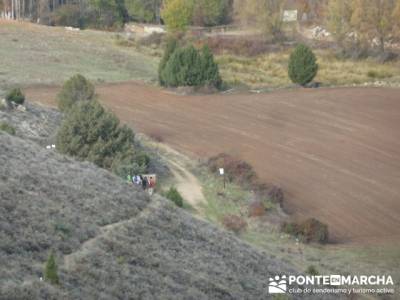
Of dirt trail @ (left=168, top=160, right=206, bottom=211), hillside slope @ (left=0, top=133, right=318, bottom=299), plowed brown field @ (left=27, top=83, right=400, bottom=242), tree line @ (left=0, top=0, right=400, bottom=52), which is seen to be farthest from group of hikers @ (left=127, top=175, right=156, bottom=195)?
tree line @ (left=0, top=0, right=400, bottom=52)

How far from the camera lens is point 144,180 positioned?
33.8 metres

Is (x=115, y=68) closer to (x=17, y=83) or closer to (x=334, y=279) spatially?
(x=17, y=83)

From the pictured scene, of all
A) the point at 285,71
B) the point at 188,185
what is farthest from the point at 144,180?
the point at 285,71

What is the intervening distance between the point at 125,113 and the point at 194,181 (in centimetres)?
1450

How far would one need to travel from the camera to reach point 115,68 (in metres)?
65.8

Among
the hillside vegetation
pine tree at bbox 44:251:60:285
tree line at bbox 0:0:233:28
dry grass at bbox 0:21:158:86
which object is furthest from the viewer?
tree line at bbox 0:0:233:28

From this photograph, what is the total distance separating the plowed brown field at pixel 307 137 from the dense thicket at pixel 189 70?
1247mm

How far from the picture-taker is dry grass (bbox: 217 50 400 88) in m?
64.9

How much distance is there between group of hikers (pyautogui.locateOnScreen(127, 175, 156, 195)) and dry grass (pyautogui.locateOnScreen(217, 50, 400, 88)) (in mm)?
28128

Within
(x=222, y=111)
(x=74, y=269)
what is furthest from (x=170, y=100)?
(x=74, y=269)

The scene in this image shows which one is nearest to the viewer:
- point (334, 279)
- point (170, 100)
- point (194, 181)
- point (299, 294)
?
point (299, 294)

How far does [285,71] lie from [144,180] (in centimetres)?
3806

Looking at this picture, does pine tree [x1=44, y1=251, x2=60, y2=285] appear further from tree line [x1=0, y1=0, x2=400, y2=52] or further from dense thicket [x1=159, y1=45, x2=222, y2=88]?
tree line [x1=0, y1=0, x2=400, y2=52]

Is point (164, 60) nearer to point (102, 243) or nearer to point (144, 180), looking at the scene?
point (144, 180)
